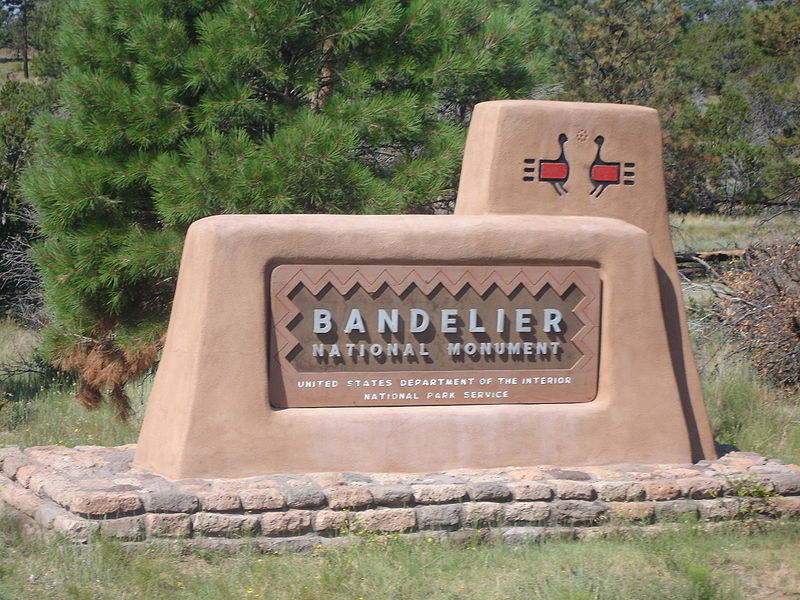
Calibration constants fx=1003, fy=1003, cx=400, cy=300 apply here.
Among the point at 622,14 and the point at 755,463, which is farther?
the point at 622,14

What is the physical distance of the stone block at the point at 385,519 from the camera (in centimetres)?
564

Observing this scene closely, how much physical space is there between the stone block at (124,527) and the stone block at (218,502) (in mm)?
337

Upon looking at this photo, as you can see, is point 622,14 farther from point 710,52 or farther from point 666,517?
point 666,517

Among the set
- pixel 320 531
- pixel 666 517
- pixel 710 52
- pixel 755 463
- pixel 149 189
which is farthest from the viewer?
pixel 710 52

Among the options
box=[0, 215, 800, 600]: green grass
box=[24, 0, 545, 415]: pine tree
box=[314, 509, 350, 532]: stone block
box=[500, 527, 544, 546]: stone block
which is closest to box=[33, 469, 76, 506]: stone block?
box=[0, 215, 800, 600]: green grass

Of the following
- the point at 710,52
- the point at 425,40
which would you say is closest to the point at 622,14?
the point at 710,52

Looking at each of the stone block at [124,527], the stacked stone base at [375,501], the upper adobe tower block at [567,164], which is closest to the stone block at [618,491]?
the stacked stone base at [375,501]

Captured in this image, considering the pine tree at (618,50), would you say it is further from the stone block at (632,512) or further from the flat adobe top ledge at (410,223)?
the stone block at (632,512)

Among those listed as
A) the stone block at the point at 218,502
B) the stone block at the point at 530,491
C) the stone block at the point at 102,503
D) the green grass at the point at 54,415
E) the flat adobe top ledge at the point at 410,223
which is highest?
the flat adobe top ledge at the point at 410,223

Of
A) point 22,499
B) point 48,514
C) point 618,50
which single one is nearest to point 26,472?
point 22,499

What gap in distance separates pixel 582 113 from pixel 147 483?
3.67 m

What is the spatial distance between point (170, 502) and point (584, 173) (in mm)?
3450

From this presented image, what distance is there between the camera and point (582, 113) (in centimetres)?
675

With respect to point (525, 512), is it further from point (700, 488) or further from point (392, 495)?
point (700, 488)
